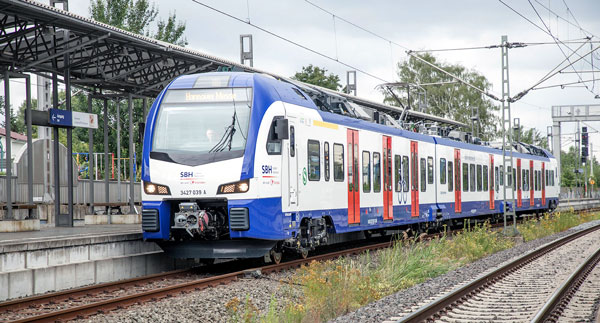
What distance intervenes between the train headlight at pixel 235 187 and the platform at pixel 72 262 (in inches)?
86.5

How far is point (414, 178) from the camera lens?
73.3ft

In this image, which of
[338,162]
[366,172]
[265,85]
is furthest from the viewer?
[366,172]

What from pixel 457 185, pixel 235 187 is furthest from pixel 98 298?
pixel 457 185

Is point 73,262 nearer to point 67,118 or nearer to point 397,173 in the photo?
point 67,118

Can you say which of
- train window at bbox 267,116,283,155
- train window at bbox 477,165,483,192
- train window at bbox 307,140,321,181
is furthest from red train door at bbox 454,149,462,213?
train window at bbox 267,116,283,155

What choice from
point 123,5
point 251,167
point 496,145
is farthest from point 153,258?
point 123,5

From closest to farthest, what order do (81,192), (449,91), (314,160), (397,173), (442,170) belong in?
(314,160) < (397,173) < (442,170) < (81,192) < (449,91)

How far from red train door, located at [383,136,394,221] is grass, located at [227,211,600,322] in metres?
1.84

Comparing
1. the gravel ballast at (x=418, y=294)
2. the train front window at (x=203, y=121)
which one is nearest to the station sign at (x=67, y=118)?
the train front window at (x=203, y=121)

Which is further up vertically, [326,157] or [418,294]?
[326,157]

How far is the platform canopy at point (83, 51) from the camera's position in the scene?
648 inches

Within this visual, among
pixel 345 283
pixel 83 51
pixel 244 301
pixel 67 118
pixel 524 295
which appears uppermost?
pixel 83 51

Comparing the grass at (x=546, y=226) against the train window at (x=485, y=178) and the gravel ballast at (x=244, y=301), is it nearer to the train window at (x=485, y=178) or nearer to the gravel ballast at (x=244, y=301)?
the train window at (x=485, y=178)

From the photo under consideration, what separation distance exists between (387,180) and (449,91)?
5651 cm
